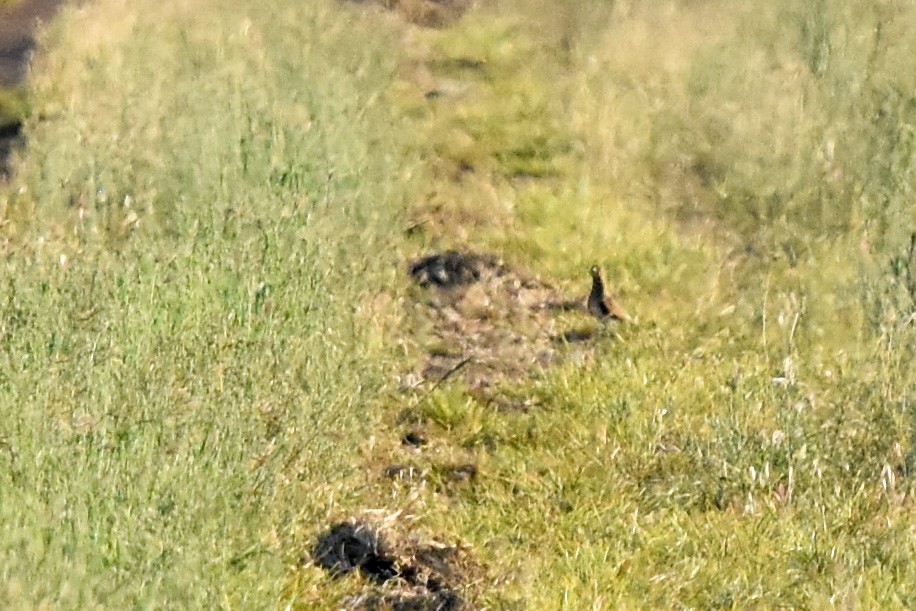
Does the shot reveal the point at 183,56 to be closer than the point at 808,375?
No

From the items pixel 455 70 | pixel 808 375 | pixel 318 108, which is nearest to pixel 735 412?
pixel 808 375

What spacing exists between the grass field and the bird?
127 mm

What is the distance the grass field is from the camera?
3.58 m

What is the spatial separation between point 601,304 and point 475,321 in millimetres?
567

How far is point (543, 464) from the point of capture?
5.11m

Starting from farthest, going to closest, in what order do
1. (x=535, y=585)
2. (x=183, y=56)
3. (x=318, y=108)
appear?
(x=183, y=56) → (x=318, y=108) → (x=535, y=585)

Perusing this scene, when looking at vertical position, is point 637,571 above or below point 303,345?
below

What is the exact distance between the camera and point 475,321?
6.48m

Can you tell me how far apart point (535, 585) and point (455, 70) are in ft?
20.1

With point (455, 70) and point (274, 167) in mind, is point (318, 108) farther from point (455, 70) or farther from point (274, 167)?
point (455, 70)

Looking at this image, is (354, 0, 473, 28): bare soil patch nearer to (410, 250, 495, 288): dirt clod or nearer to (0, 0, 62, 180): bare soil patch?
(0, 0, 62, 180): bare soil patch

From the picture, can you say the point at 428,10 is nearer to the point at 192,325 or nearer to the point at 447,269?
the point at 447,269

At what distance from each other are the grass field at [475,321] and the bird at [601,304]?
0.42ft

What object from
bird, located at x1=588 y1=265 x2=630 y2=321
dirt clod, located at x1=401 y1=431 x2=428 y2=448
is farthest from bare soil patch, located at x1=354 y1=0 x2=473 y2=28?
dirt clod, located at x1=401 y1=431 x2=428 y2=448
